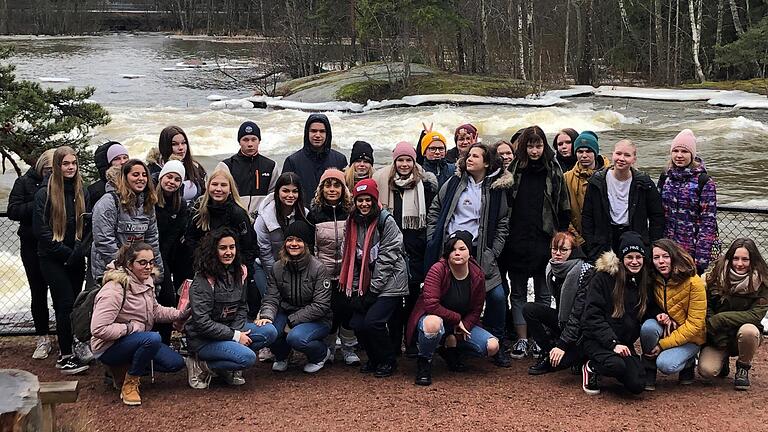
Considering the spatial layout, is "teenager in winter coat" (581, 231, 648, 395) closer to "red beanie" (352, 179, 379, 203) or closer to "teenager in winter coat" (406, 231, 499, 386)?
"teenager in winter coat" (406, 231, 499, 386)

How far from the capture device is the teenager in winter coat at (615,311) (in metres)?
5.35

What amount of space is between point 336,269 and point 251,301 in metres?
0.64

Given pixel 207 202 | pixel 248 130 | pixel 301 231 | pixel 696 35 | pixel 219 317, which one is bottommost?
pixel 219 317

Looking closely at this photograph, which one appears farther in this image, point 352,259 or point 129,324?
point 352,259

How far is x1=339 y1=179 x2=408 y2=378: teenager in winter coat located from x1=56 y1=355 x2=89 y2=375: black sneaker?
1.82 metres

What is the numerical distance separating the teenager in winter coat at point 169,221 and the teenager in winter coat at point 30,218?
2.42 ft

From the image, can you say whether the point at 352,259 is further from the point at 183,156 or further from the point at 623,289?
the point at 623,289

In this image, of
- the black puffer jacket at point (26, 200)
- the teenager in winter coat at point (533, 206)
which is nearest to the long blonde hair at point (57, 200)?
the black puffer jacket at point (26, 200)

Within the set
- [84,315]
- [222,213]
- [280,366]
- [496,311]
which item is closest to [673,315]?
[496,311]

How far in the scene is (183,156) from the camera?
631 cm

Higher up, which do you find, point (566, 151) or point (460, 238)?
point (566, 151)

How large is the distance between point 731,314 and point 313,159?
10.3 ft

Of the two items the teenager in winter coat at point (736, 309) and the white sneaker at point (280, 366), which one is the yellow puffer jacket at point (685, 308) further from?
the white sneaker at point (280, 366)

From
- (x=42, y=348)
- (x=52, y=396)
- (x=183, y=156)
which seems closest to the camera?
(x=52, y=396)
